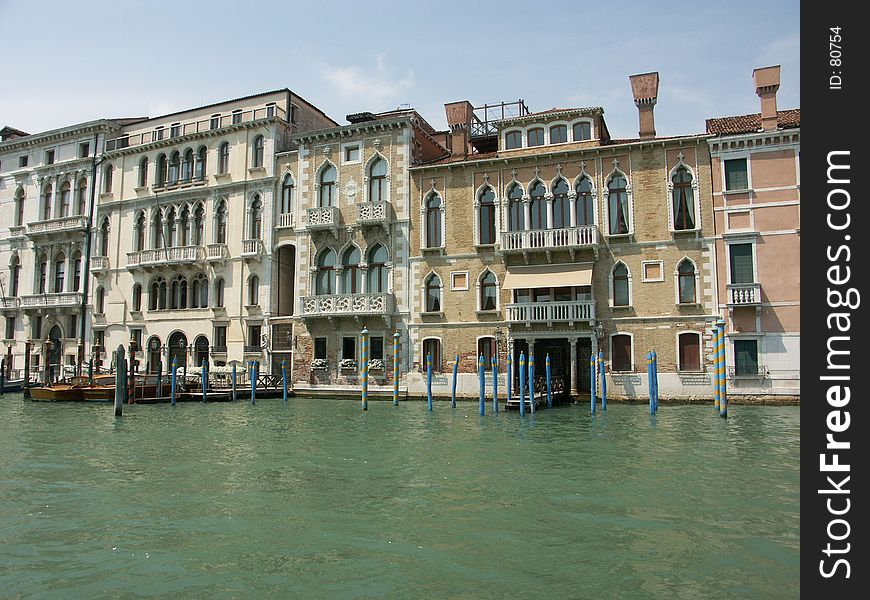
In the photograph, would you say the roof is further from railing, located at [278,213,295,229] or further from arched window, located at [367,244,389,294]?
railing, located at [278,213,295,229]

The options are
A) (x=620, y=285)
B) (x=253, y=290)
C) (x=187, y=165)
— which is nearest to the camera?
(x=620, y=285)

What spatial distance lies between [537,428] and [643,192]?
379 inches

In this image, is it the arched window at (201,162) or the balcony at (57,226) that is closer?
the arched window at (201,162)

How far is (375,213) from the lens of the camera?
78.4 feet

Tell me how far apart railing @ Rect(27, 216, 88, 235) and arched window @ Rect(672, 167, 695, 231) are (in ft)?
78.2

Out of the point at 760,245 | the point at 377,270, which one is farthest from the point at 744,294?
the point at 377,270

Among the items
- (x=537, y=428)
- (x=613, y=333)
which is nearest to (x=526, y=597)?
(x=537, y=428)

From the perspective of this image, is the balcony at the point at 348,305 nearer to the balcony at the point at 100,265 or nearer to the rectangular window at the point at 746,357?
the balcony at the point at 100,265

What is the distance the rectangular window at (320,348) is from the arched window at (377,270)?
2.58 metres

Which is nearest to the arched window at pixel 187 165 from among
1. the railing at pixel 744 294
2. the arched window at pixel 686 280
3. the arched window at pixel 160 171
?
the arched window at pixel 160 171

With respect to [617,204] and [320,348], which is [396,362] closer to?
[320,348]

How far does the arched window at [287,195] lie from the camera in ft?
84.8

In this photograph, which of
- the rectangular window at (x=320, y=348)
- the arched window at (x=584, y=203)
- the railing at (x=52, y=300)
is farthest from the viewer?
the railing at (x=52, y=300)

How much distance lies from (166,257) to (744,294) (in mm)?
20741
